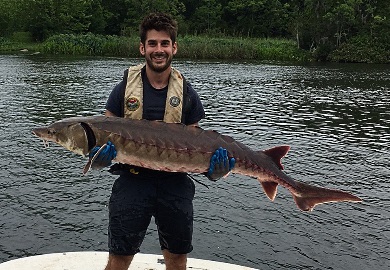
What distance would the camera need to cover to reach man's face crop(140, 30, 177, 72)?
471 centimetres

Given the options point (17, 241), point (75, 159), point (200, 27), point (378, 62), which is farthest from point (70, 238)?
point (200, 27)

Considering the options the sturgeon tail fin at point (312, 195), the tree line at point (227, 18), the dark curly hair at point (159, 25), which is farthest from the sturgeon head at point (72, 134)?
the tree line at point (227, 18)

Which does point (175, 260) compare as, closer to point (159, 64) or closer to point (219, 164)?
point (219, 164)

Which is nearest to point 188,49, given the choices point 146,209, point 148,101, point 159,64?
point 148,101

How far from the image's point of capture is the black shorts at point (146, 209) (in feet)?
16.0

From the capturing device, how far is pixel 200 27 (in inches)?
3718

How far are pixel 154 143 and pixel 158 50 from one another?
2.93 ft

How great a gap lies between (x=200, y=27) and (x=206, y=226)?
286 feet

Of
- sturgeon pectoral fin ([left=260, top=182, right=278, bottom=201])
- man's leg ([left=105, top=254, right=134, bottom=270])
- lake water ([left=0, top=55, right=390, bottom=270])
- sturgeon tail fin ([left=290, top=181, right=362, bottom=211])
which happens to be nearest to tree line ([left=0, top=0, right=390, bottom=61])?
lake water ([left=0, top=55, right=390, bottom=270])

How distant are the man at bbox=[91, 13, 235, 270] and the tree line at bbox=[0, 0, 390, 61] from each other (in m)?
59.2

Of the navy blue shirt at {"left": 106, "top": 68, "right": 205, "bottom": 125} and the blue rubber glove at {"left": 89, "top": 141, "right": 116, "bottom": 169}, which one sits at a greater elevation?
the navy blue shirt at {"left": 106, "top": 68, "right": 205, "bottom": 125}

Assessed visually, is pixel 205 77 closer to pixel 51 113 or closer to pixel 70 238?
pixel 51 113

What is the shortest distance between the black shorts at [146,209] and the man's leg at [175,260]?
193 mm

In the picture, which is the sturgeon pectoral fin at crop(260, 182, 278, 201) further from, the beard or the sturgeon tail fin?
the beard
